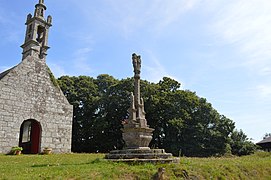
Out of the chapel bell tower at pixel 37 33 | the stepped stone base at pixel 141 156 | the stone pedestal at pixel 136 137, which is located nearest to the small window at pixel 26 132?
the chapel bell tower at pixel 37 33

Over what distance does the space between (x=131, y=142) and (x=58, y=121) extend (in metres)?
9.47

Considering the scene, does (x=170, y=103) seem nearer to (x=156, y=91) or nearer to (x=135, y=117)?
(x=156, y=91)

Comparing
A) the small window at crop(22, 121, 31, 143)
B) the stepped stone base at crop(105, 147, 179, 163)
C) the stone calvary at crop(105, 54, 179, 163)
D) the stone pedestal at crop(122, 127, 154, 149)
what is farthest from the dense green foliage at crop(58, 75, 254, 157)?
the stepped stone base at crop(105, 147, 179, 163)

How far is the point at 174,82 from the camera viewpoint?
3197cm

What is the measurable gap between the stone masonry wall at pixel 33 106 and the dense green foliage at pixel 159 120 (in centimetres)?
1166

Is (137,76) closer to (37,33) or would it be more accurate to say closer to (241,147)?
(37,33)

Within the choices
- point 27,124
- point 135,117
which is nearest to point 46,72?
point 27,124

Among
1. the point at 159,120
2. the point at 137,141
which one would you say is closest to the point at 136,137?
the point at 137,141

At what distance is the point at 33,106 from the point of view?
15.5 meters

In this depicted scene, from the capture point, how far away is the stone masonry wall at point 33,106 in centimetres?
1423

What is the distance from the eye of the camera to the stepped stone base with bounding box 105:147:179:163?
24.6ft

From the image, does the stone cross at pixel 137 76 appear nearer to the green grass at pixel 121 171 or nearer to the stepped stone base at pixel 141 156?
the stepped stone base at pixel 141 156

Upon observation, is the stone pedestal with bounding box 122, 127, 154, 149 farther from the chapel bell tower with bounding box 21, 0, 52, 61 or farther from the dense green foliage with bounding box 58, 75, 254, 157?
the dense green foliage with bounding box 58, 75, 254, 157

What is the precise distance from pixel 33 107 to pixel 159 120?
16.9 metres
